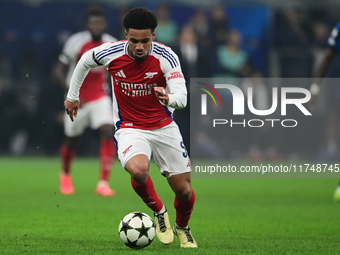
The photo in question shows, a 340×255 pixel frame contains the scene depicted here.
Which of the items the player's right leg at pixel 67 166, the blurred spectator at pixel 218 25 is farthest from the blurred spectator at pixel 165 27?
the player's right leg at pixel 67 166

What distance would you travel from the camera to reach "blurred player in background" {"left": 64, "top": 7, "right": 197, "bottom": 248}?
588 centimetres

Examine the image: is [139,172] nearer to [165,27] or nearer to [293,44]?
[165,27]

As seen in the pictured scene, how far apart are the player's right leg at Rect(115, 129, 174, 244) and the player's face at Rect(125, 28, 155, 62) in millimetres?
703

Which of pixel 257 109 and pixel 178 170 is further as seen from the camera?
pixel 257 109

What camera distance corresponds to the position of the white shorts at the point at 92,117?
1052cm

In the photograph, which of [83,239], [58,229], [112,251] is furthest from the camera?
[58,229]

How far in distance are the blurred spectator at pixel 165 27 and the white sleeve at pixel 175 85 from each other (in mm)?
10019

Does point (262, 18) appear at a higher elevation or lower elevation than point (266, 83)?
higher

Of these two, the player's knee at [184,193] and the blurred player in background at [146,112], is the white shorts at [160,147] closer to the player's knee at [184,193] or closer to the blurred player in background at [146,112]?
the blurred player in background at [146,112]

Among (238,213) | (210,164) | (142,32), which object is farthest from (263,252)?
(210,164)

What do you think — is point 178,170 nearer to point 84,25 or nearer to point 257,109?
point 257,109

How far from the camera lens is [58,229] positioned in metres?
6.96

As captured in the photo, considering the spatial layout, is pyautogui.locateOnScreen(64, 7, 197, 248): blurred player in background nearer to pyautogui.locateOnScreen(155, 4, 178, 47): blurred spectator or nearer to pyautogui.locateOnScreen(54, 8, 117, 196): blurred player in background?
pyautogui.locateOnScreen(54, 8, 117, 196): blurred player in background

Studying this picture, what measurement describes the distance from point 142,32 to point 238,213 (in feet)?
11.6
